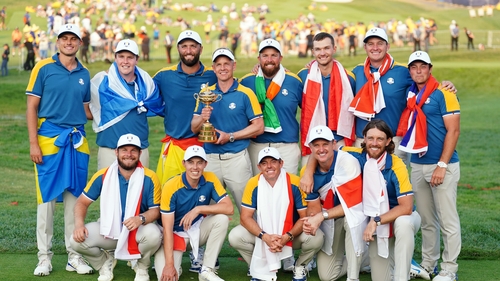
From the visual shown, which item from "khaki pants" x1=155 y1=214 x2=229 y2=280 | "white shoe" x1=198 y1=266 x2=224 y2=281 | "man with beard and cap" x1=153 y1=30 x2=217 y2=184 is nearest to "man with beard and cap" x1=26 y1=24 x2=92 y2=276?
"khaki pants" x1=155 y1=214 x2=229 y2=280

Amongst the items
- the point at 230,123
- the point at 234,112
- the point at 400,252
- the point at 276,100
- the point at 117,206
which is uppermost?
the point at 276,100

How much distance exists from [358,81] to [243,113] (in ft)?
4.39

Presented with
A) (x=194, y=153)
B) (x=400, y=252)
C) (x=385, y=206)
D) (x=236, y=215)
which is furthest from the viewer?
(x=236, y=215)

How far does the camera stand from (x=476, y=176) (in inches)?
659

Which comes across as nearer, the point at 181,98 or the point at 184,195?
the point at 184,195

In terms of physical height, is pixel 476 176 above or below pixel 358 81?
below

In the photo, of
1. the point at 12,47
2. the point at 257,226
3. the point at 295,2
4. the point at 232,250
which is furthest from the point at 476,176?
the point at 295,2

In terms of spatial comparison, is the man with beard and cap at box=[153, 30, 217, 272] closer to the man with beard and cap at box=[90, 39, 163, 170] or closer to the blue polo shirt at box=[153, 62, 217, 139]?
the blue polo shirt at box=[153, 62, 217, 139]

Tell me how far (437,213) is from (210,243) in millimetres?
2461

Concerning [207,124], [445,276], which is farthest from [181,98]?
[445,276]

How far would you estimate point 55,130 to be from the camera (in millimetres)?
8344

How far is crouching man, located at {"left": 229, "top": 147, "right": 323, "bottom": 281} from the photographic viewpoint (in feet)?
26.1

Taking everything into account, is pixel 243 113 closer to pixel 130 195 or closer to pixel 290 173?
pixel 290 173

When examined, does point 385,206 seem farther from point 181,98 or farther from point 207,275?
point 181,98
